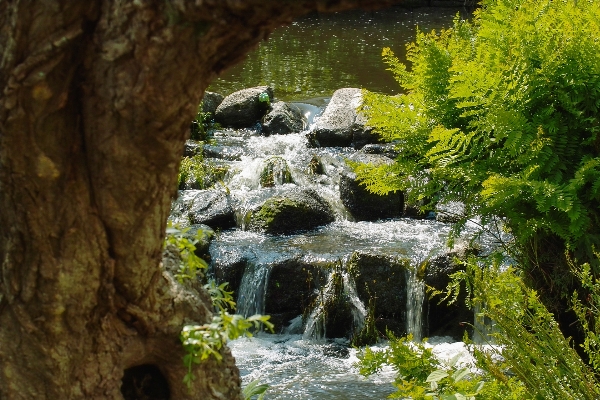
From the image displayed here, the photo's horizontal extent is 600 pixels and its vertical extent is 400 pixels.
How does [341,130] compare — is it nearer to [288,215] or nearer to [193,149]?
[193,149]

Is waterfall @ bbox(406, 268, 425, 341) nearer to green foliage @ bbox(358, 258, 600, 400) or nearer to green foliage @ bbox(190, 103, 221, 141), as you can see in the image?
green foliage @ bbox(358, 258, 600, 400)

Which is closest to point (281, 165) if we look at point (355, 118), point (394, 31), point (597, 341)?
point (355, 118)

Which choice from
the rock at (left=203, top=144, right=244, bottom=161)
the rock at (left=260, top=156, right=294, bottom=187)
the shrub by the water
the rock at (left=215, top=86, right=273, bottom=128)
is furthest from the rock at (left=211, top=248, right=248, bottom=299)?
the rock at (left=215, top=86, right=273, bottom=128)

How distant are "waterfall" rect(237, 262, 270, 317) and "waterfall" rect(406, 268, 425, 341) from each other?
1.40 meters

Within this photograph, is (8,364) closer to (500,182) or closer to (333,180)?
(500,182)

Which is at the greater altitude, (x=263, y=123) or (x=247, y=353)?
(x=263, y=123)

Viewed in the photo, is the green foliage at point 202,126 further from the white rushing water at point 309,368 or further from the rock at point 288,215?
the white rushing water at point 309,368

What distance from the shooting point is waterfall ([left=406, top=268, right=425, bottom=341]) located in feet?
23.5

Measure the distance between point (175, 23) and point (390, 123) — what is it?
3.39m

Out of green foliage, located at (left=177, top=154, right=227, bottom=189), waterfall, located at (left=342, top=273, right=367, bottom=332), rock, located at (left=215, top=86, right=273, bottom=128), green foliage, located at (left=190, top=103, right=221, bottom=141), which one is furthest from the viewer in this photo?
rock, located at (left=215, top=86, right=273, bottom=128)

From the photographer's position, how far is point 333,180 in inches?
377

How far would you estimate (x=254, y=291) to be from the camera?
744 cm

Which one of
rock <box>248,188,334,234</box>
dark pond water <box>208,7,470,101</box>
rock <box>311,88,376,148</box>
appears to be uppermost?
dark pond water <box>208,7,470,101</box>

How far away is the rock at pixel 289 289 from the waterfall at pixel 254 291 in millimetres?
51
